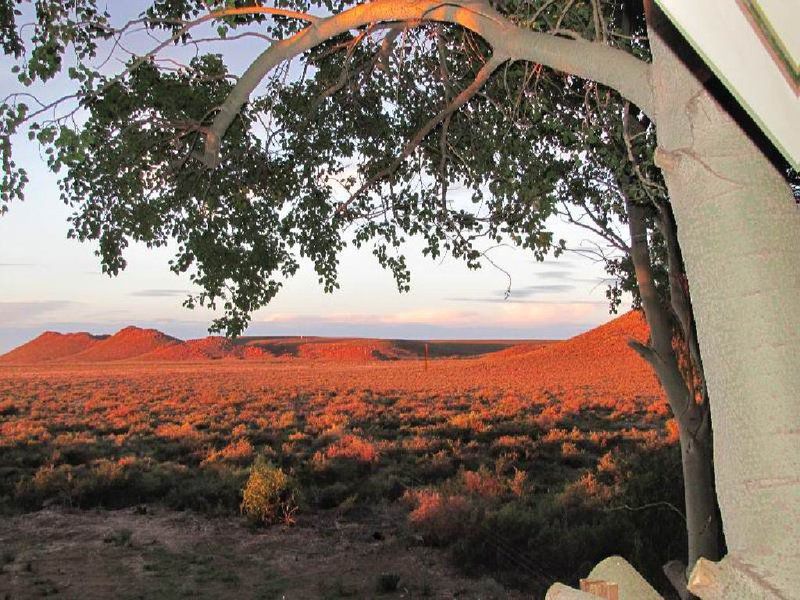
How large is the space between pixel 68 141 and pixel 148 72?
10.6ft

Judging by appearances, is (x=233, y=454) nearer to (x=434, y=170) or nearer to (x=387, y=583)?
(x=387, y=583)

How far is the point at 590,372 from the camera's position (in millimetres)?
55219

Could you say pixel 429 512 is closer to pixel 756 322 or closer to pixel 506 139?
pixel 506 139

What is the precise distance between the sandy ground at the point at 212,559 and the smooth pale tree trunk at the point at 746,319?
6.72 metres

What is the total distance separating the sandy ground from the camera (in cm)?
918

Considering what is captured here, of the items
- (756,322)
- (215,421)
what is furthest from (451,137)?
(215,421)

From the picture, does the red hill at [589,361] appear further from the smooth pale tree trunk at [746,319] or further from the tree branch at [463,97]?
the smooth pale tree trunk at [746,319]

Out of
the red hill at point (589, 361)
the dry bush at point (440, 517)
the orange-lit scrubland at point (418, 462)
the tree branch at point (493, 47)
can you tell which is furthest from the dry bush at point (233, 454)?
the red hill at point (589, 361)

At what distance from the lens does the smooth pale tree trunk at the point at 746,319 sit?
9.11 ft

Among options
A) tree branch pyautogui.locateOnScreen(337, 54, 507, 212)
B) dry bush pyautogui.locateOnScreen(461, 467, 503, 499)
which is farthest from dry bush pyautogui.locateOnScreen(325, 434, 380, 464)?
tree branch pyautogui.locateOnScreen(337, 54, 507, 212)

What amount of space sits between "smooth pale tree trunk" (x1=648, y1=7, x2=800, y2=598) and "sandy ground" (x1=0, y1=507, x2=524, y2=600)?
672 centimetres

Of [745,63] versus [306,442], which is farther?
[306,442]

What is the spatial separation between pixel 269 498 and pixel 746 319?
10911 millimetres

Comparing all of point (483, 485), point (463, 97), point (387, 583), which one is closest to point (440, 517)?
point (387, 583)
